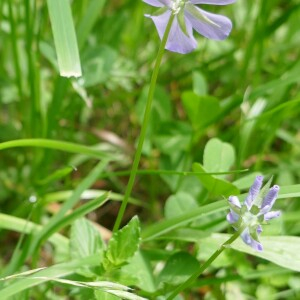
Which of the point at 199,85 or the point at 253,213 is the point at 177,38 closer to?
the point at 253,213

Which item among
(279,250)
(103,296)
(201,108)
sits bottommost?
(103,296)

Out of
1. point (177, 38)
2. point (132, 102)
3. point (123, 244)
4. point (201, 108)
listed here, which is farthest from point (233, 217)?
point (132, 102)

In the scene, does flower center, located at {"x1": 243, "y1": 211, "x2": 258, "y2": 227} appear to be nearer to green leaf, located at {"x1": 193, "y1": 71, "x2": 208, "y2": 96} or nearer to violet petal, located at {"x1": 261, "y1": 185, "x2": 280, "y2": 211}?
violet petal, located at {"x1": 261, "y1": 185, "x2": 280, "y2": 211}

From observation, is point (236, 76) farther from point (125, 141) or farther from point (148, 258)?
point (148, 258)

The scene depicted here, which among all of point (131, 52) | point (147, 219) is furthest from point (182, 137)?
point (131, 52)

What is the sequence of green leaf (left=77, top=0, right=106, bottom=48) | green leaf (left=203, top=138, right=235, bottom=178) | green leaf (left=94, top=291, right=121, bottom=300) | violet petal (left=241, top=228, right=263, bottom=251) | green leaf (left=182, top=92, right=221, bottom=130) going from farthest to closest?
green leaf (left=182, top=92, right=221, bottom=130) → green leaf (left=77, top=0, right=106, bottom=48) → green leaf (left=203, top=138, right=235, bottom=178) → green leaf (left=94, top=291, right=121, bottom=300) → violet petal (left=241, top=228, right=263, bottom=251)

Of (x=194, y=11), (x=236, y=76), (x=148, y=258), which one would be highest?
(x=236, y=76)

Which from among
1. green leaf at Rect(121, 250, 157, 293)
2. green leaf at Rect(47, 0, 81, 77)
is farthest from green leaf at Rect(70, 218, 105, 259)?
green leaf at Rect(47, 0, 81, 77)
